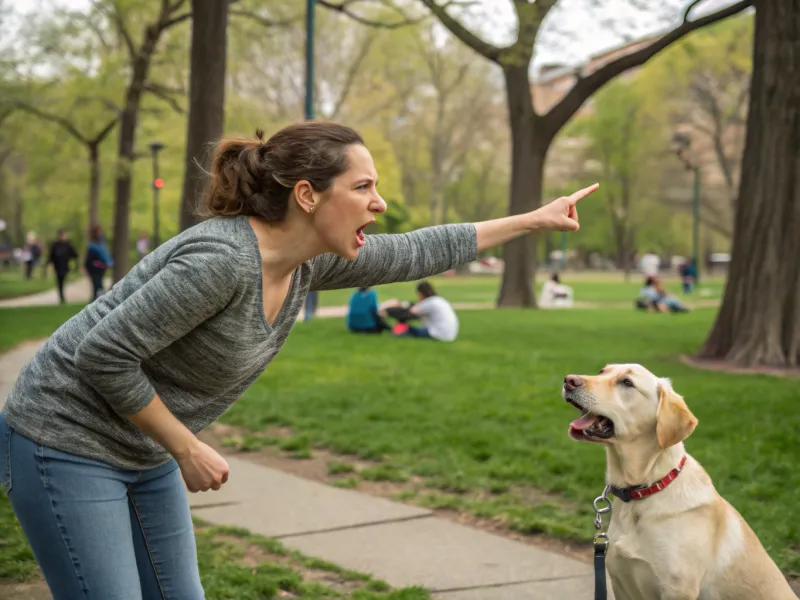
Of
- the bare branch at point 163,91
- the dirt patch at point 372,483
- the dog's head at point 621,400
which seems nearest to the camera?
the dog's head at point 621,400

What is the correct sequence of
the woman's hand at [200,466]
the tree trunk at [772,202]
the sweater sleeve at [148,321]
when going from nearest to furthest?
the sweater sleeve at [148,321] < the woman's hand at [200,466] < the tree trunk at [772,202]

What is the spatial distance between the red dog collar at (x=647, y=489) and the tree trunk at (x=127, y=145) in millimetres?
25254

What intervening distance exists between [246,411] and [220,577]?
5185mm

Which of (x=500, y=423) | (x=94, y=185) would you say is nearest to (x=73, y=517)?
(x=500, y=423)

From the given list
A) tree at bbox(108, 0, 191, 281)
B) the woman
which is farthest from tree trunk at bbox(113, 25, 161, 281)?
the woman

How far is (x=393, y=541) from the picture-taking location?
18.9 ft

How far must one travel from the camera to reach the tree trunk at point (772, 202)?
1229 cm

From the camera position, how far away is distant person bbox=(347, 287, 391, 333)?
55.3ft

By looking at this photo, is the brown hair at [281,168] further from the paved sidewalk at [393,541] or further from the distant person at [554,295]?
the distant person at [554,295]

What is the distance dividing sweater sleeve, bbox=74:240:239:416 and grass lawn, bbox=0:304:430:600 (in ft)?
8.30

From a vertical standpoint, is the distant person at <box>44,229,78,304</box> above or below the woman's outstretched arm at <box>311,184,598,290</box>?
below

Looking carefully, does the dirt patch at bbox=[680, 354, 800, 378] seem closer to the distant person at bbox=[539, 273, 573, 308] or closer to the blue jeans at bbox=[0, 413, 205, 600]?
the blue jeans at bbox=[0, 413, 205, 600]

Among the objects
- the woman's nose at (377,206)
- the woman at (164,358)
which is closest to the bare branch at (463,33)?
the woman's nose at (377,206)

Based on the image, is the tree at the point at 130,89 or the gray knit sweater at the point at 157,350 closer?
the gray knit sweater at the point at 157,350
